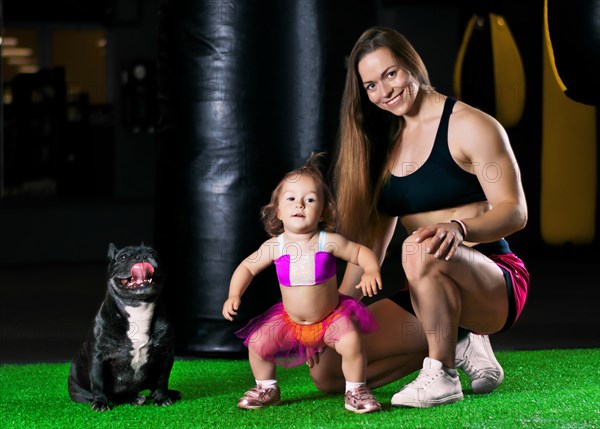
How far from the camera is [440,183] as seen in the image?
260cm

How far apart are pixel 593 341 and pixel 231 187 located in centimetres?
157

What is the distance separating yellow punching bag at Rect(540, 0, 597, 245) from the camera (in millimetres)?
6938

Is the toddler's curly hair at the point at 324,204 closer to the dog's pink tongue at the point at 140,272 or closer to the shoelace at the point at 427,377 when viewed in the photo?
the dog's pink tongue at the point at 140,272

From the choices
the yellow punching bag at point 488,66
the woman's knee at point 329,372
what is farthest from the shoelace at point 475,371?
the yellow punching bag at point 488,66

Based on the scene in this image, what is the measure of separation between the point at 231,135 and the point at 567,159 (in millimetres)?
4122

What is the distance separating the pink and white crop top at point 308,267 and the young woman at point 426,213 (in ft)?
0.64

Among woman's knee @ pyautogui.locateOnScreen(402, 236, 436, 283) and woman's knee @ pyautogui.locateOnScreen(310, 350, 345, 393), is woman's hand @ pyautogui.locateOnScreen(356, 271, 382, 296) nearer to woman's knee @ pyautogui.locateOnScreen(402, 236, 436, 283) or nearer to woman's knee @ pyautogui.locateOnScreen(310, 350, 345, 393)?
woman's knee @ pyautogui.locateOnScreen(402, 236, 436, 283)

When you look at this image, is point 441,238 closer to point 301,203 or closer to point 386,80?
point 301,203

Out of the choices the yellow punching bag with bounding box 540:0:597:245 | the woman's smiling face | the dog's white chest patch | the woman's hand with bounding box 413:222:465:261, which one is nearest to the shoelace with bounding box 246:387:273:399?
the dog's white chest patch

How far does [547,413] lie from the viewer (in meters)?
2.42

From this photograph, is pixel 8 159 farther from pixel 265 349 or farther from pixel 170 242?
pixel 265 349

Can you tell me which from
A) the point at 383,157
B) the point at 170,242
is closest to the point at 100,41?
the point at 170,242

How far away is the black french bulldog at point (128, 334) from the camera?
2475 mm

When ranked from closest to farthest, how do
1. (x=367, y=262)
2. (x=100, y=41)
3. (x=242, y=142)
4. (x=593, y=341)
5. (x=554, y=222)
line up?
(x=367, y=262)
(x=242, y=142)
(x=593, y=341)
(x=554, y=222)
(x=100, y=41)
